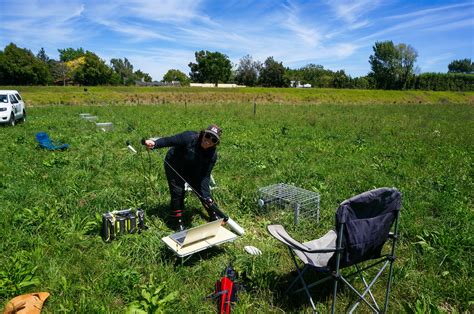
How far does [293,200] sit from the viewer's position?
500 centimetres

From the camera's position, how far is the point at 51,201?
5.16 metres

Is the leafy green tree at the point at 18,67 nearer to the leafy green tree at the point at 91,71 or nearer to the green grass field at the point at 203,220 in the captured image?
the leafy green tree at the point at 91,71

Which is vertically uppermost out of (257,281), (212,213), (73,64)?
(73,64)

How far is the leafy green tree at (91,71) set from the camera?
7231 cm

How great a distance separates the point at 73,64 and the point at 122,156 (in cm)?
8747

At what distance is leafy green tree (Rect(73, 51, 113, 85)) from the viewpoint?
72312 mm

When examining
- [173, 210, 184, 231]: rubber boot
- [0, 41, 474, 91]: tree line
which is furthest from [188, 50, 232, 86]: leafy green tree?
[173, 210, 184, 231]: rubber boot

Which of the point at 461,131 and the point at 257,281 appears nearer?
the point at 257,281

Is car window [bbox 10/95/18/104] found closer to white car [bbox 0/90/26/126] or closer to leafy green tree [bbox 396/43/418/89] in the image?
white car [bbox 0/90/26/126]

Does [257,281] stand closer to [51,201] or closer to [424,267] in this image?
[424,267]

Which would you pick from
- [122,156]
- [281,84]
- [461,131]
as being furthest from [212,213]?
[281,84]

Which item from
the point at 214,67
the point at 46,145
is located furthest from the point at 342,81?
the point at 46,145

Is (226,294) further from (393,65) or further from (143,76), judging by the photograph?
(143,76)

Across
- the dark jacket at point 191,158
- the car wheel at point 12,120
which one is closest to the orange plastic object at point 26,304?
the dark jacket at point 191,158
